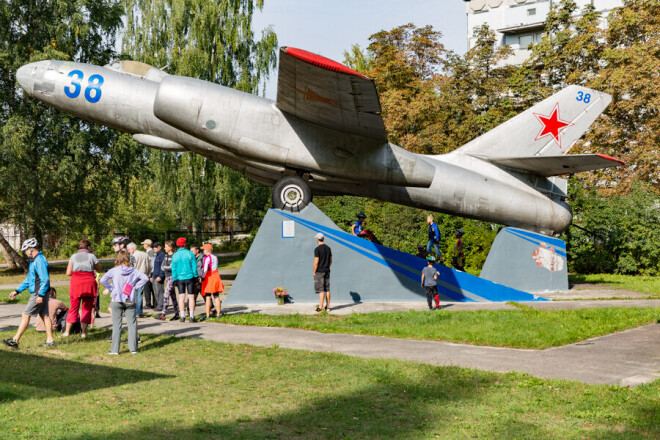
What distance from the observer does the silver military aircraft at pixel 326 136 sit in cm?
1330

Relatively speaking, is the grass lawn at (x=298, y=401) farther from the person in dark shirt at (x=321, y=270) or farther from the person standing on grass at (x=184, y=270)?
the person in dark shirt at (x=321, y=270)

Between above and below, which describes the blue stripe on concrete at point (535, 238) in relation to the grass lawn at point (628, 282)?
above

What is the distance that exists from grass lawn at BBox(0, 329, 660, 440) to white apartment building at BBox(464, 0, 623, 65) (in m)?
48.8

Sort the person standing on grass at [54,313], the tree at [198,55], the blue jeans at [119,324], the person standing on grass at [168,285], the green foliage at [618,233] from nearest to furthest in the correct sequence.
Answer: the blue jeans at [119,324], the person standing on grass at [54,313], the person standing on grass at [168,285], the green foliage at [618,233], the tree at [198,55]

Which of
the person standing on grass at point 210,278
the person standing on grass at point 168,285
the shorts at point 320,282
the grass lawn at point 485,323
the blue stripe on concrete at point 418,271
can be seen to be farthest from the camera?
the blue stripe on concrete at point 418,271

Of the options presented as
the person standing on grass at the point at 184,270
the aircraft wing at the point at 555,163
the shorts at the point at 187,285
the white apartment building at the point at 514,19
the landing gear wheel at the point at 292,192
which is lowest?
the shorts at the point at 187,285

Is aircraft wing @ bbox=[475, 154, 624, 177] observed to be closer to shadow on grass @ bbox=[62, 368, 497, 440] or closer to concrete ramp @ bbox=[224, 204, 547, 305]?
concrete ramp @ bbox=[224, 204, 547, 305]

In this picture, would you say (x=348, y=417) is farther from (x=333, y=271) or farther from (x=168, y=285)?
(x=333, y=271)

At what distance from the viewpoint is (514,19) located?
5212 centimetres

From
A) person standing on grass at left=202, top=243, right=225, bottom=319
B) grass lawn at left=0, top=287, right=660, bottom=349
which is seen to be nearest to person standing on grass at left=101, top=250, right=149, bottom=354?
grass lawn at left=0, top=287, right=660, bottom=349

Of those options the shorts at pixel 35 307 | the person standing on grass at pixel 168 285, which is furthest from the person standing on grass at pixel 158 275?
the shorts at pixel 35 307

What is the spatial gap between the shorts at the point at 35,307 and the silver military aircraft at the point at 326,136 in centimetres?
547

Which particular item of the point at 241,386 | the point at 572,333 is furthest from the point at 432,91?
the point at 241,386

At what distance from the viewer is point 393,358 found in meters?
8.38
